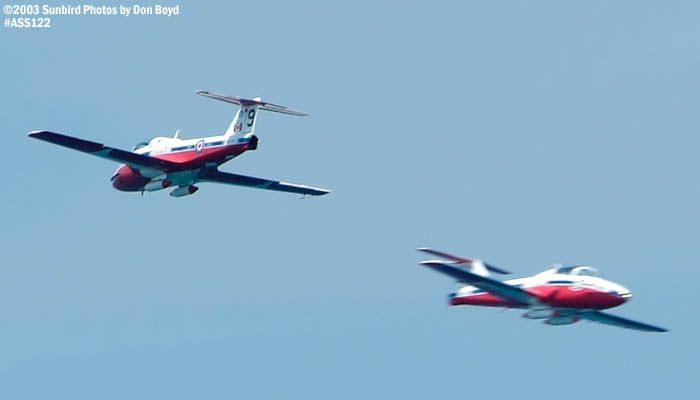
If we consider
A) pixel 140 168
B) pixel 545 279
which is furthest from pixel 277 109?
pixel 545 279

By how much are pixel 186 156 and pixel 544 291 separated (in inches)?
1073

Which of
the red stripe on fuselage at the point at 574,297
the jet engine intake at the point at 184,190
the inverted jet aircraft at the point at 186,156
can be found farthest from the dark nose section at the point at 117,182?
the red stripe on fuselage at the point at 574,297

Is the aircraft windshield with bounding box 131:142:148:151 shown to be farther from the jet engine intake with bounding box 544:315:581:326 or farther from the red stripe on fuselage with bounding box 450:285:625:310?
the jet engine intake with bounding box 544:315:581:326

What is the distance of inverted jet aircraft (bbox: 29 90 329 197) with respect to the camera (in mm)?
146875

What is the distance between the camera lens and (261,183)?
15875 cm

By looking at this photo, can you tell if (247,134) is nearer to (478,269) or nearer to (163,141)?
(163,141)

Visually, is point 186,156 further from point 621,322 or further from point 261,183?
point 621,322

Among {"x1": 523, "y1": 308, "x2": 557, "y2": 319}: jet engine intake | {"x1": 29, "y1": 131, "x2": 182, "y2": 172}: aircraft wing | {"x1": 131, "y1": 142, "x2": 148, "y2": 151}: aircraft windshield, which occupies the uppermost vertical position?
{"x1": 131, "y1": 142, "x2": 148, "y2": 151}: aircraft windshield

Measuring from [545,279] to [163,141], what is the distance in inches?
1168

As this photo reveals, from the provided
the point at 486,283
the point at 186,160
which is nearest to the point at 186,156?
the point at 186,160

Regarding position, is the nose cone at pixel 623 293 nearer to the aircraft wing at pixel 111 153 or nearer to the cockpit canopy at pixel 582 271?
the cockpit canopy at pixel 582 271

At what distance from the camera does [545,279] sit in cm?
14375

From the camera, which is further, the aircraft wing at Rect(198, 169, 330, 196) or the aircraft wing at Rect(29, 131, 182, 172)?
the aircraft wing at Rect(198, 169, 330, 196)

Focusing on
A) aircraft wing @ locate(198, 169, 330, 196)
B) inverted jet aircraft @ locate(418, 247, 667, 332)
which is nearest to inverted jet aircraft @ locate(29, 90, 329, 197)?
aircraft wing @ locate(198, 169, 330, 196)
